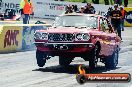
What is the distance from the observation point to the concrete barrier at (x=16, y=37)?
20.0 meters

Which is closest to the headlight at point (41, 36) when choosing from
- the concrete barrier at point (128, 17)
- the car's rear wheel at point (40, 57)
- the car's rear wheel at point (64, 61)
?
the car's rear wheel at point (40, 57)

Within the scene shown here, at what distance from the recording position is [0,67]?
13.9m

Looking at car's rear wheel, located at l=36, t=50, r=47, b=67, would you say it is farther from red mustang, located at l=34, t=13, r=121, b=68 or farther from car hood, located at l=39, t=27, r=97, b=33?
car hood, located at l=39, t=27, r=97, b=33

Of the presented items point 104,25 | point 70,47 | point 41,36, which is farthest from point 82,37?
point 104,25

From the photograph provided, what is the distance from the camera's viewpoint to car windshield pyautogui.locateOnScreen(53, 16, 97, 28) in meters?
14.0

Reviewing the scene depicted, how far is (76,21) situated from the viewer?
14.1 m

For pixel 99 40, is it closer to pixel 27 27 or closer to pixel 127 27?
pixel 27 27

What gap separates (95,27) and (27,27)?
834 centimetres

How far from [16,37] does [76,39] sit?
330 inches

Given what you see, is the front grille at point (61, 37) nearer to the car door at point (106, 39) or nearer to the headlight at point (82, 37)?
the headlight at point (82, 37)

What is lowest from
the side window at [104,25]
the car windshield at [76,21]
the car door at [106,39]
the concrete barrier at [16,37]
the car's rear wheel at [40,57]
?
the concrete barrier at [16,37]

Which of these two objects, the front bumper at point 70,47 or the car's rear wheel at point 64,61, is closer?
the front bumper at point 70,47

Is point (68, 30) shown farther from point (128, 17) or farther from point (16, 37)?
point (128, 17)

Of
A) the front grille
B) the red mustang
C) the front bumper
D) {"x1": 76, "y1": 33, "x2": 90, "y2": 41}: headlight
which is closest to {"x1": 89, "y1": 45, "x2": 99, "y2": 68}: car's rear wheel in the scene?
the red mustang
